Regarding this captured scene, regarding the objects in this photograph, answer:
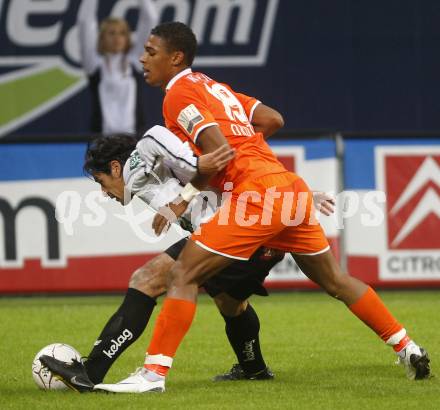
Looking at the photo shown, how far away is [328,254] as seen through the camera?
255 inches

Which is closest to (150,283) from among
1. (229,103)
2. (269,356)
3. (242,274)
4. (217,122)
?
(242,274)

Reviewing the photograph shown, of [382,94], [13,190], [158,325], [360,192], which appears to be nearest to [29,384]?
[158,325]

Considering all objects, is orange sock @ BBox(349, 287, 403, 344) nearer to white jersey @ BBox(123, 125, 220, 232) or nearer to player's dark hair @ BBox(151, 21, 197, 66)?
white jersey @ BBox(123, 125, 220, 232)

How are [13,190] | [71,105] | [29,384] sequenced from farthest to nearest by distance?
[71,105] < [13,190] < [29,384]

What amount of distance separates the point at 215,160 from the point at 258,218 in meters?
0.40

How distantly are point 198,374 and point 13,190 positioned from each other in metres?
4.35

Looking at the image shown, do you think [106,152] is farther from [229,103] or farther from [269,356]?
[269,356]

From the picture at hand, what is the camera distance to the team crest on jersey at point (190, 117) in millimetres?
6070

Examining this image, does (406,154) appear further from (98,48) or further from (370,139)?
(98,48)

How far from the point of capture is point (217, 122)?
20.5 ft

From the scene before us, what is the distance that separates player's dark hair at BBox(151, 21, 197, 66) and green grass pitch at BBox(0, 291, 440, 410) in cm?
181

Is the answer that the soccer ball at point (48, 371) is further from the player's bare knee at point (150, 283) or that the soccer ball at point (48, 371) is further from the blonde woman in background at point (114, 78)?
the blonde woman in background at point (114, 78)

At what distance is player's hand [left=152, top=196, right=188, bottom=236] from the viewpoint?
20.1 feet

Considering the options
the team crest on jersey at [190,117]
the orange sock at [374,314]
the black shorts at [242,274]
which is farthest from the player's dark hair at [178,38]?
the orange sock at [374,314]
